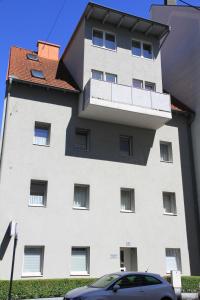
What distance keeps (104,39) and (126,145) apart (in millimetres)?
6837

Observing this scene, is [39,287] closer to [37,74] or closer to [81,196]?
[81,196]

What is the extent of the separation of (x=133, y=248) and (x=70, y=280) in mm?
4282

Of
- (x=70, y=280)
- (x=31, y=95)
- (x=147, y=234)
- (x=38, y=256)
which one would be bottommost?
(x=70, y=280)

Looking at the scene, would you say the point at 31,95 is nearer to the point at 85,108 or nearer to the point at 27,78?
the point at 27,78

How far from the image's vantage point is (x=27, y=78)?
19875 mm

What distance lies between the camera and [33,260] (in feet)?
56.7

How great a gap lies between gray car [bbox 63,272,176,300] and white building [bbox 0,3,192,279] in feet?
19.7

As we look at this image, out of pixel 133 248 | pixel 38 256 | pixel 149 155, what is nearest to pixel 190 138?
pixel 149 155

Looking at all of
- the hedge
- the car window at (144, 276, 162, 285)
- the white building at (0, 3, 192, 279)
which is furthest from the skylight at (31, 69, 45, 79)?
the car window at (144, 276, 162, 285)

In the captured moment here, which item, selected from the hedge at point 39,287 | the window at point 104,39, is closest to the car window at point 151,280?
Answer: the hedge at point 39,287

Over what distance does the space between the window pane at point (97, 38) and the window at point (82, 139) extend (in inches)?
226

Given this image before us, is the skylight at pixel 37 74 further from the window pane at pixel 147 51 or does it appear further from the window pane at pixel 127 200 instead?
the window pane at pixel 127 200

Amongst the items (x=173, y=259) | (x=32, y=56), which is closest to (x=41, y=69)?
(x=32, y=56)

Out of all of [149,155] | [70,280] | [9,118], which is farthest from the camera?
[149,155]
